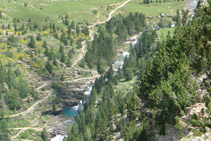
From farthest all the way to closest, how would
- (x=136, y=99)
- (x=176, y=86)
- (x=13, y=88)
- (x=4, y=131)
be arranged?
(x=13, y=88), (x=4, y=131), (x=136, y=99), (x=176, y=86)

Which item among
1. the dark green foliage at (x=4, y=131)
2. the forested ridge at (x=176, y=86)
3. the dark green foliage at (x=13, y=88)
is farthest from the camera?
the dark green foliage at (x=13, y=88)

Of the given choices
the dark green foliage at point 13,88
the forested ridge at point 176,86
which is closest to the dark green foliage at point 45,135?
the dark green foliage at point 13,88

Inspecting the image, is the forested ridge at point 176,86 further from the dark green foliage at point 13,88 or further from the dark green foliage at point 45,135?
the dark green foliage at point 13,88

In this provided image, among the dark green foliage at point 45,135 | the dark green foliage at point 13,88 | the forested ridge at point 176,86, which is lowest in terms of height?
the dark green foliage at point 45,135

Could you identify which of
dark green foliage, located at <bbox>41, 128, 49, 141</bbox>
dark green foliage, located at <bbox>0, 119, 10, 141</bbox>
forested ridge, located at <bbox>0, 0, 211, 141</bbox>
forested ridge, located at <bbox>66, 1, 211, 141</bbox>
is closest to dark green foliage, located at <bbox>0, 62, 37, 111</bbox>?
forested ridge, located at <bbox>0, 0, 211, 141</bbox>

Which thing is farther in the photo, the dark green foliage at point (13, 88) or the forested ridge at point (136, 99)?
the dark green foliage at point (13, 88)

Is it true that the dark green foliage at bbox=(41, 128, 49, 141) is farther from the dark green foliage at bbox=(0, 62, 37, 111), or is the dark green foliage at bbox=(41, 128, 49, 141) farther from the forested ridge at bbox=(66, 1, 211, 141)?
the forested ridge at bbox=(66, 1, 211, 141)

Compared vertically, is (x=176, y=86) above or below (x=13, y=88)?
above

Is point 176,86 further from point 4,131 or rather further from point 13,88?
point 13,88

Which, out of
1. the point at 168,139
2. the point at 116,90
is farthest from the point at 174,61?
the point at 116,90

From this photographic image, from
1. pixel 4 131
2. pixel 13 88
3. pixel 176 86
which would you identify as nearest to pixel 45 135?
pixel 4 131

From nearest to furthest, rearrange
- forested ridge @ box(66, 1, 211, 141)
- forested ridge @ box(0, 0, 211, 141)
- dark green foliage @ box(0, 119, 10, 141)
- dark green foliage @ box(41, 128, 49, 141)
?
forested ridge @ box(66, 1, 211, 141) < forested ridge @ box(0, 0, 211, 141) < dark green foliage @ box(0, 119, 10, 141) < dark green foliage @ box(41, 128, 49, 141)

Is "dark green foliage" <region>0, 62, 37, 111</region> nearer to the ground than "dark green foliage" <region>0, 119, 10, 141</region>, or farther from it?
farther from it

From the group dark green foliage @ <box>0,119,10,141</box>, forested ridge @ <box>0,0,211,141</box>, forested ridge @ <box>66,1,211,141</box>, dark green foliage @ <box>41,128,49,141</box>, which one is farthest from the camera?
dark green foliage @ <box>41,128,49,141</box>
